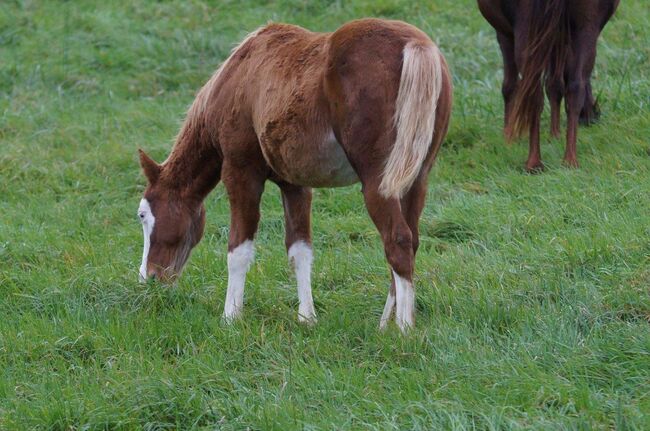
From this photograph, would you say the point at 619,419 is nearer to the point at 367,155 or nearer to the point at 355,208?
the point at 367,155

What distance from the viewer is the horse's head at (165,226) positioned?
588 cm

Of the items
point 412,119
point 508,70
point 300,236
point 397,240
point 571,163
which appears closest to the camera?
point 412,119

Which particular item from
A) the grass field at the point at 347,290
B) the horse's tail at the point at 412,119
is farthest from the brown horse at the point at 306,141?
the grass field at the point at 347,290

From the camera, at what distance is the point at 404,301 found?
483 centimetres

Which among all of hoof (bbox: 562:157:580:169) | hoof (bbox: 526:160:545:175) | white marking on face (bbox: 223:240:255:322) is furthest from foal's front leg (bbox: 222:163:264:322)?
hoof (bbox: 562:157:580:169)

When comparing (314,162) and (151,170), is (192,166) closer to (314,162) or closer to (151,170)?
(151,170)

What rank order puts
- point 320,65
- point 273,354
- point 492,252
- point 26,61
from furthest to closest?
1. point 26,61
2. point 492,252
3. point 320,65
4. point 273,354

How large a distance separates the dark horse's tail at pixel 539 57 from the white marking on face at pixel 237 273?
2.85m

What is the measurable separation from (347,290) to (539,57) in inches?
106

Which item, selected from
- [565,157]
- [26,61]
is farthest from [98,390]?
[26,61]

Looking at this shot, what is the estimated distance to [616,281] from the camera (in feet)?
17.0

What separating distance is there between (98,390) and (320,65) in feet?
6.12

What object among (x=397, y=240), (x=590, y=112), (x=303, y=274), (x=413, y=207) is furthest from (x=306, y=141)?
(x=590, y=112)

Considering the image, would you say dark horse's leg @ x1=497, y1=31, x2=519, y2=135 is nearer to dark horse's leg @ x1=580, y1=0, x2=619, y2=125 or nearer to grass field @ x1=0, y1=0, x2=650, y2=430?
grass field @ x1=0, y1=0, x2=650, y2=430
